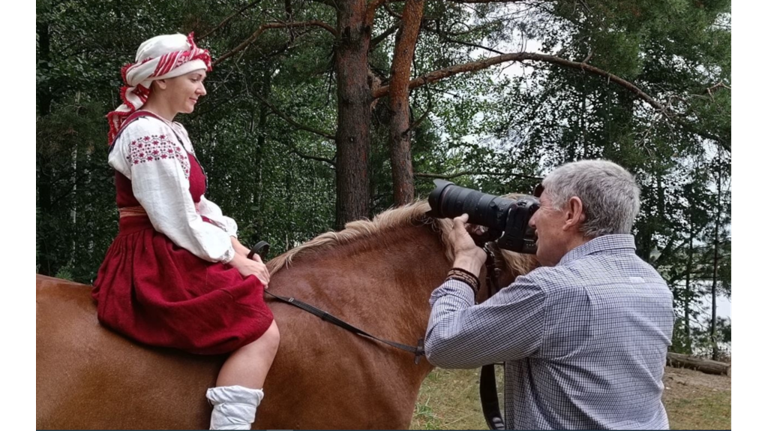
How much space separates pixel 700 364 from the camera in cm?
725

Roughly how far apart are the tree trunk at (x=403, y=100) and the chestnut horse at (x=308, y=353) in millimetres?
4144

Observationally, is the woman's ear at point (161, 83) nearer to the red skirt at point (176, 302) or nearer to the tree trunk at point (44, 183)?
the red skirt at point (176, 302)

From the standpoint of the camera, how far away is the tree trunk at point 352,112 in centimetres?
700

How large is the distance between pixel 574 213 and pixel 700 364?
677 cm

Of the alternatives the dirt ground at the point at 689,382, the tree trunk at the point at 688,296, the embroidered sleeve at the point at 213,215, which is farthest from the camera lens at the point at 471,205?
the tree trunk at the point at 688,296

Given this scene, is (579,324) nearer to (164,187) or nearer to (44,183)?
(164,187)

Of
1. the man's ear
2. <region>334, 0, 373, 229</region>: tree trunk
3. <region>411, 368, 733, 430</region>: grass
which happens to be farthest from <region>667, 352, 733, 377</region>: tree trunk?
the man's ear

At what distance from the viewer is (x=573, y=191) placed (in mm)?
1650

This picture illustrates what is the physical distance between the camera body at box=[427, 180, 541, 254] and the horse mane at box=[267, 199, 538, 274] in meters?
0.21

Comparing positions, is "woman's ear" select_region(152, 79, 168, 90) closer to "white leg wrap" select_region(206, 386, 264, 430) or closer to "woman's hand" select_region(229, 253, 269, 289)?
"woman's hand" select_region(229, 253, 269, 289)

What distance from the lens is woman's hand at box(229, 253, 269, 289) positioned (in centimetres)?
221
